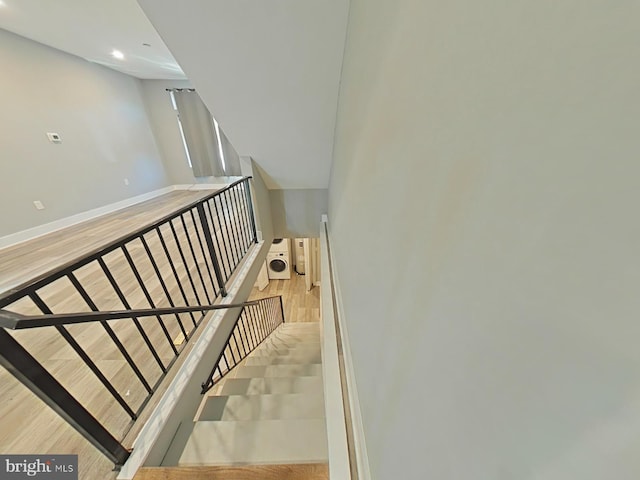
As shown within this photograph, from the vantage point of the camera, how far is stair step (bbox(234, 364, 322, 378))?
9.07 feet

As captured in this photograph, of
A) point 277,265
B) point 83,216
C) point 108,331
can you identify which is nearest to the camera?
point 108,331

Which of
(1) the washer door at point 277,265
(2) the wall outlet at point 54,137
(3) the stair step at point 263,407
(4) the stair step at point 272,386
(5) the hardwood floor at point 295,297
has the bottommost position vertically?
(5) the hardwood floor at point 295,297

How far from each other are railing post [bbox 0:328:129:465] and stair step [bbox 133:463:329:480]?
18 centimetres

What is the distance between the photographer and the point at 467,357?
13.7 inches

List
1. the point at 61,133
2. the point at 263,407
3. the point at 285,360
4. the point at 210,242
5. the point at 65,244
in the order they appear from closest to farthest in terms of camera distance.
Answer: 1. the point at 263,407
2. the point at 210,242
3. the point at 65,244
4. the point at 285,360
5. the point at 61,133

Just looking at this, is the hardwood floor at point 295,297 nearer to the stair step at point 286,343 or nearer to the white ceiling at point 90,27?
the stair step at point 286,343

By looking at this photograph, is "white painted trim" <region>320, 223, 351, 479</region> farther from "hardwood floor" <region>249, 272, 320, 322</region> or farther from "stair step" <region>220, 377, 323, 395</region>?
"hardwood floor" <region>249, 272, 320, 322</region>

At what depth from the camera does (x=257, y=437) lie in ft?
4.71

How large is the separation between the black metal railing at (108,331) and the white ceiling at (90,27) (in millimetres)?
2232

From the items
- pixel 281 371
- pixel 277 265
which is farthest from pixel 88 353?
pixel 277 265

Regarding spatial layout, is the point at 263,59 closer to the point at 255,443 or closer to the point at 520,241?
the point at 520,241

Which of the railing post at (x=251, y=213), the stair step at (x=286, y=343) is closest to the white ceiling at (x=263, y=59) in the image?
the railing post at (x=251, y=213)

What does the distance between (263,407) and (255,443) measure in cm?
42

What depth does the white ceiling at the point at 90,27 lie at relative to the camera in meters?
2.51
